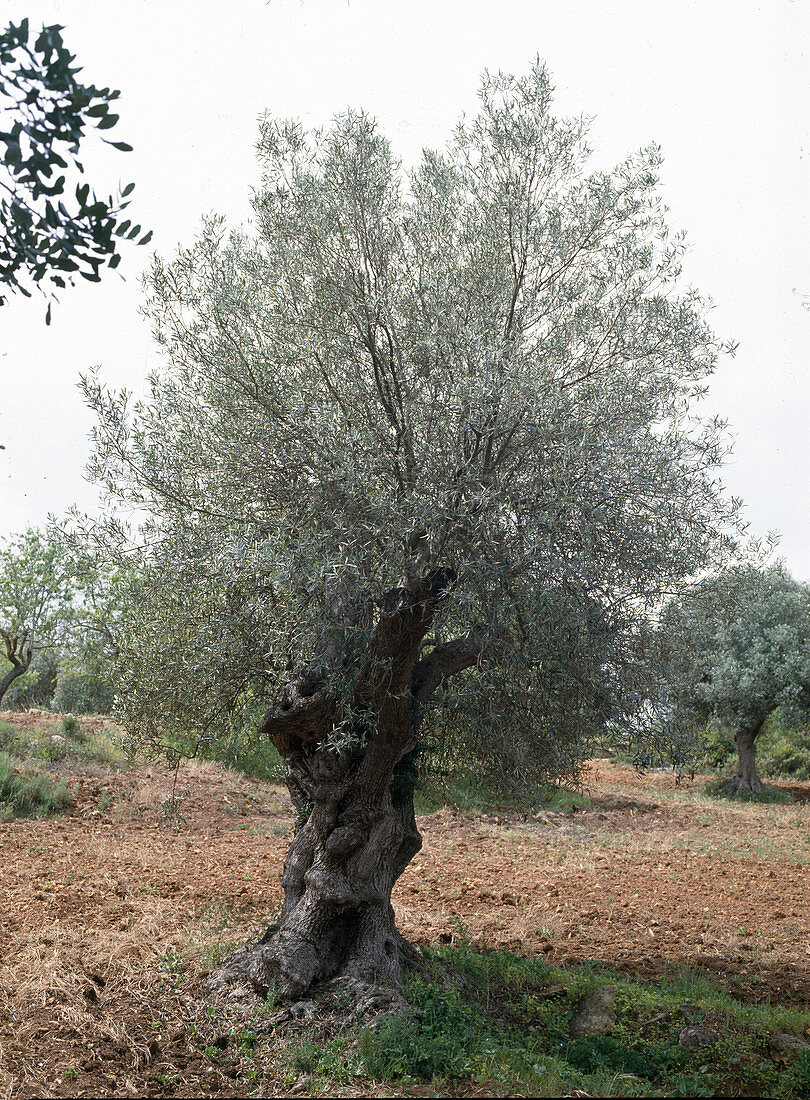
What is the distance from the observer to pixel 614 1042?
6293 mm

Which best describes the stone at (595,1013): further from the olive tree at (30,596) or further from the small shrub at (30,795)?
the olive tree at (30,596)

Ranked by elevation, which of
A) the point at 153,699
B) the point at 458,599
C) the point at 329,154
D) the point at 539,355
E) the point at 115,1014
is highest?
the point at 329,154

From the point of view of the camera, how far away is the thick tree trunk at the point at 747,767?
24.8 meters

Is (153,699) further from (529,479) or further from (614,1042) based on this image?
(614,1042)

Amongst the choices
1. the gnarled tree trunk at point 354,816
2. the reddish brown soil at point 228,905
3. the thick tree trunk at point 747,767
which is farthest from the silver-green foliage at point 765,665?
the gnarled tree trunk at point 354,816

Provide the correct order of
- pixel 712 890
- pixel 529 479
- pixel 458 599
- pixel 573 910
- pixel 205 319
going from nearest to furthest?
1. pixel 458 599
2. pixel 529 479
3. pixel 205 319
4. pixel 573 910
5. pixel 712 890

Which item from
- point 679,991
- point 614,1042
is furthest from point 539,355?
point 679,991

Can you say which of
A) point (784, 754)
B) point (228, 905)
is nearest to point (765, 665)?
point (784, 754)

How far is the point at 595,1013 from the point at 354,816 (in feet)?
8.65

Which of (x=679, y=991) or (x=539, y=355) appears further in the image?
(x=679, y=991)

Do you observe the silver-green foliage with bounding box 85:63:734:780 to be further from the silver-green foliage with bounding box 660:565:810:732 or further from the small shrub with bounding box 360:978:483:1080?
the silver-green foliage with bounding box 660:565:810:732

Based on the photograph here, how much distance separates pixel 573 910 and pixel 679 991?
2837 mm

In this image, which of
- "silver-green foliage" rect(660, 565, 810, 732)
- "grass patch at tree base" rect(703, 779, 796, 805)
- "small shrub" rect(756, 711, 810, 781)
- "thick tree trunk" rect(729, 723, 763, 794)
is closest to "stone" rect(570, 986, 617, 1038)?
"silver-green foliage" rect(660, 565, 810, 732)

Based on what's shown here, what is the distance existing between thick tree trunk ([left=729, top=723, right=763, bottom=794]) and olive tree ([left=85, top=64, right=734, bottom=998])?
19689 millimetres
